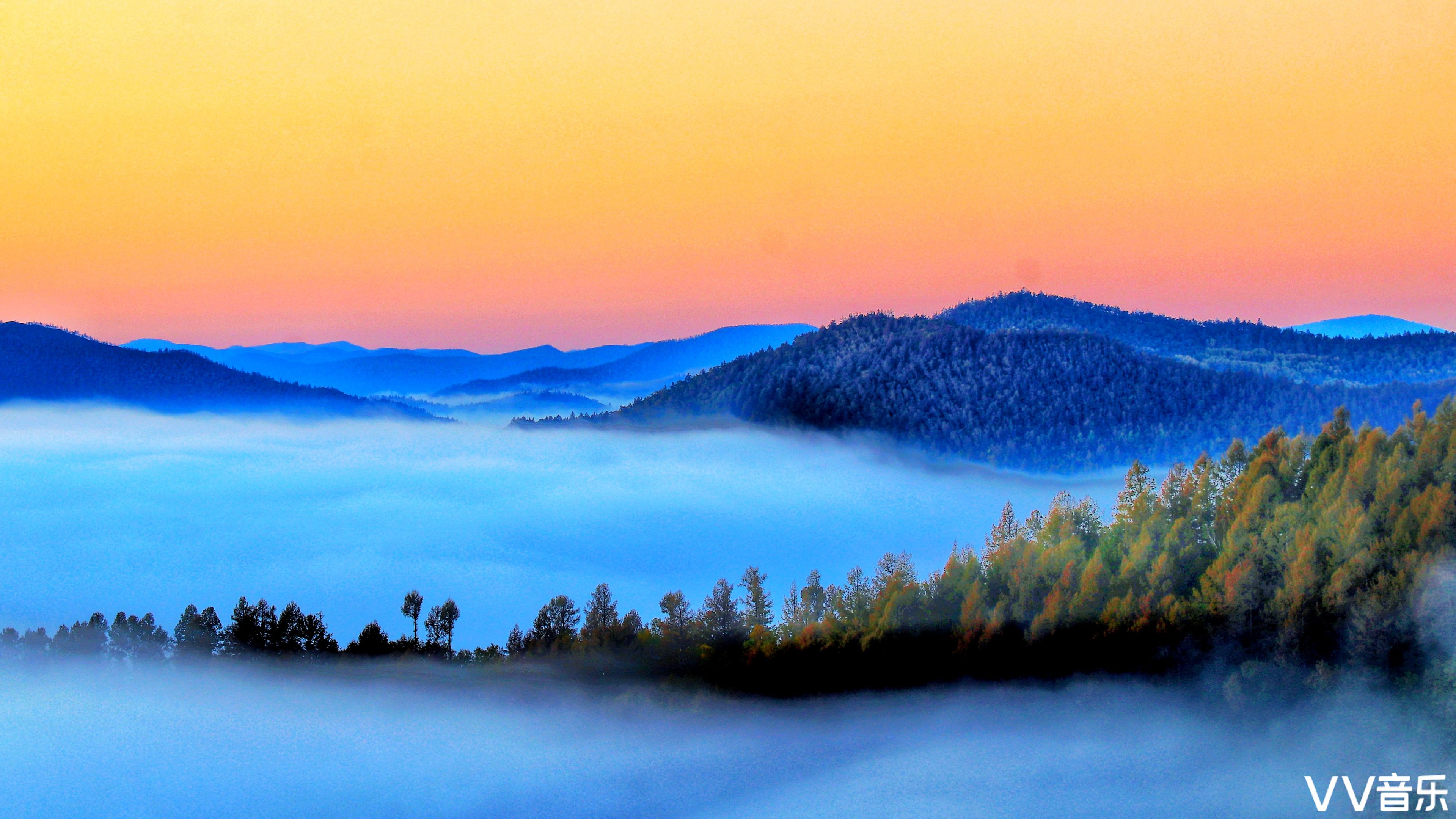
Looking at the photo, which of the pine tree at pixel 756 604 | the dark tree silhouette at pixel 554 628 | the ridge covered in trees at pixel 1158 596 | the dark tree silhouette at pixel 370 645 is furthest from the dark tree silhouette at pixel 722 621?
the dark tree silhouette at pixel 370 645

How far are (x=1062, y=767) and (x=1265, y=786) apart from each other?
39.1 ft

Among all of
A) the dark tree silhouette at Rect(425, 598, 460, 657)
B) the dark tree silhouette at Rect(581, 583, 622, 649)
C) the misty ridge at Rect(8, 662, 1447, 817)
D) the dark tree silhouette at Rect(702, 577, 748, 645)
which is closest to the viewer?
the misty ridge at Rect(8, 662, 1447, 817)

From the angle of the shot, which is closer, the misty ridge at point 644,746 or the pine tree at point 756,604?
the misty ridge at point 644,746

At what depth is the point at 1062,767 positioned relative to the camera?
2507 inches

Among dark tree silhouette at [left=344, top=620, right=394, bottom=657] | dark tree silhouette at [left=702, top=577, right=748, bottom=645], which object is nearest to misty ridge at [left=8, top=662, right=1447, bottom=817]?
dark tree silhouette at [left=344, top=620, right=394, bottom=657]

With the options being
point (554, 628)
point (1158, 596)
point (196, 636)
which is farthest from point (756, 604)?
point (196, 636)

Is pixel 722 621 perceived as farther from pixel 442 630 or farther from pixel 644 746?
pixel 442 630

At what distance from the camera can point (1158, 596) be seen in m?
69.7

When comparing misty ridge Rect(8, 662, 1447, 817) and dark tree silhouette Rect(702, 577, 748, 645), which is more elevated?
dark tree silhouette Rect(702, 577, 748, 645)

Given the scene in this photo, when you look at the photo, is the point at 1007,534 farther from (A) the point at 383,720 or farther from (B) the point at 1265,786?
(A) the point at 383,720

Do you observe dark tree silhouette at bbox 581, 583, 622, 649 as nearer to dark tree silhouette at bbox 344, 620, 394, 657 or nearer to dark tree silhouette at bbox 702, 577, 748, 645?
dark tree silhouette at bbox 702, 577, 748, 645

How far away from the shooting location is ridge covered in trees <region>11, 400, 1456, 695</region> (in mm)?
60906

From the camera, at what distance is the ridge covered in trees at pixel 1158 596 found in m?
60.9

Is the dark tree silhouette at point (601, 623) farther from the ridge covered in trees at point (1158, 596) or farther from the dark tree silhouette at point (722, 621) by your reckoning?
the dark tree silhouette at point (722, 621)
